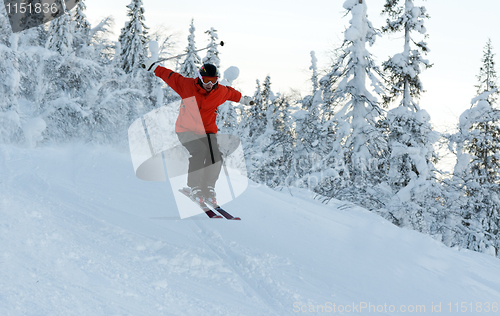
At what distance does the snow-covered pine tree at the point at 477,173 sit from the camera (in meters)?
14.7

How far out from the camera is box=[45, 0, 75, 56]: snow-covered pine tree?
17603 millimetres

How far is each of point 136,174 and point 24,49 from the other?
464 inches

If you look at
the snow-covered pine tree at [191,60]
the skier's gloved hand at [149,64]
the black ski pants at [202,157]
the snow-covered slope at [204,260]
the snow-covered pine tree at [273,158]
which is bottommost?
the snow-covered pine tree at [273,158]

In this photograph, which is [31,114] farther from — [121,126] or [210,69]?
[210,69]

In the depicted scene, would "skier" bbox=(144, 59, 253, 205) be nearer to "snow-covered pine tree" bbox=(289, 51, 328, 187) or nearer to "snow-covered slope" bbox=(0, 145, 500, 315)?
"snow-covered slope" bbox=(0, 145, 500, 315)

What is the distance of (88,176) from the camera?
259 inches

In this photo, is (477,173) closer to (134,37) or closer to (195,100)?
(195,100)

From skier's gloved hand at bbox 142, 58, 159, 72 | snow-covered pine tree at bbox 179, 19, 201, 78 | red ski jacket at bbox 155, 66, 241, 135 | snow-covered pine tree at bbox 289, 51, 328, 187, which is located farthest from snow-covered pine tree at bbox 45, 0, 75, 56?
red ski jacket at bbox 155, 66, 241, 135

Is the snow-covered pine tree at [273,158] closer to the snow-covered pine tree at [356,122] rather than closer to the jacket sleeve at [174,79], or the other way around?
the snow-covered pine tree at [356,122]

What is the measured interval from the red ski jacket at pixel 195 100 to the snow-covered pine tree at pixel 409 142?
9500 mm

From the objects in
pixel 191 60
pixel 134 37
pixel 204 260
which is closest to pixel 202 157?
pixel 204 260

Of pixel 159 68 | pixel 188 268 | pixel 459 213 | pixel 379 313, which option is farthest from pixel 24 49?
pixel 459 213

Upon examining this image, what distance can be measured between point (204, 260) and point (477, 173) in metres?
17.3

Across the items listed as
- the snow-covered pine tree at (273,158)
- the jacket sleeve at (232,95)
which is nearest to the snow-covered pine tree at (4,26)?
the snow-covered pine tree at (273,158)
